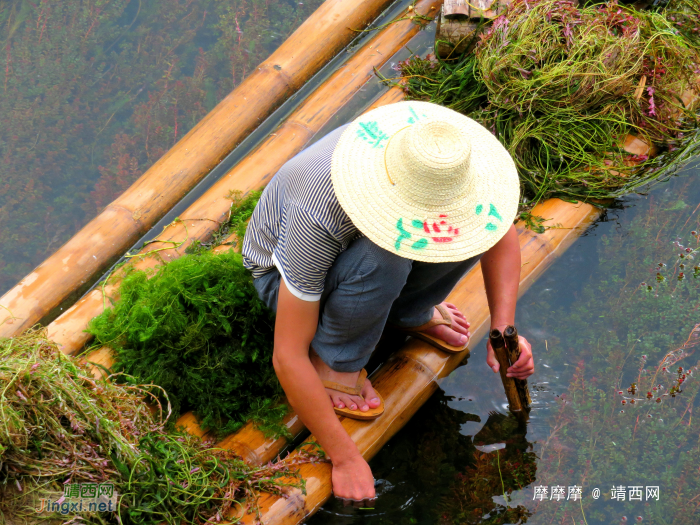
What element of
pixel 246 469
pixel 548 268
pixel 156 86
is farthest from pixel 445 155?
pixel 156 86

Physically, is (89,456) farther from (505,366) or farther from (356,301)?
(505,366)

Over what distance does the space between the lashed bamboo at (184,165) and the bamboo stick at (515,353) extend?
171cm

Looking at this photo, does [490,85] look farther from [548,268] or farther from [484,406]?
[484,406]

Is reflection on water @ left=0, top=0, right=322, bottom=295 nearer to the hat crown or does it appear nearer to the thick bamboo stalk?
the thick bamboo stalk

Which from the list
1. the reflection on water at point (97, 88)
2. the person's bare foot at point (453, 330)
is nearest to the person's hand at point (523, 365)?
the person's bare foot at point (453, 330)

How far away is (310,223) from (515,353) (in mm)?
863

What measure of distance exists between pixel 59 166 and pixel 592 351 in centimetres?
274

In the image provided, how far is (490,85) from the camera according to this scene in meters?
2.80

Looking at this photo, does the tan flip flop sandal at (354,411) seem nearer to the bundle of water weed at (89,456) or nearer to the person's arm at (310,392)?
the person's arm at (310,392)

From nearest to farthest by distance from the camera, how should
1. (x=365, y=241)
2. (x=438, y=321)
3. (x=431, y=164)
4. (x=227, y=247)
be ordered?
(x=431, y=164), (x=365, y=241), (x=438, y=321), (x=227, y=247)

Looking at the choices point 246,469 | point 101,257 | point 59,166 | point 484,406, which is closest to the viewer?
point 246,469

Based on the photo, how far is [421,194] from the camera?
147cm

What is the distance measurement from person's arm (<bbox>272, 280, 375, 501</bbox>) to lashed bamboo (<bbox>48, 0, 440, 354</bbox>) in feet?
3.52

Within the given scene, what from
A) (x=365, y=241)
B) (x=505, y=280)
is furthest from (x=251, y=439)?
(x=505, y=280)
